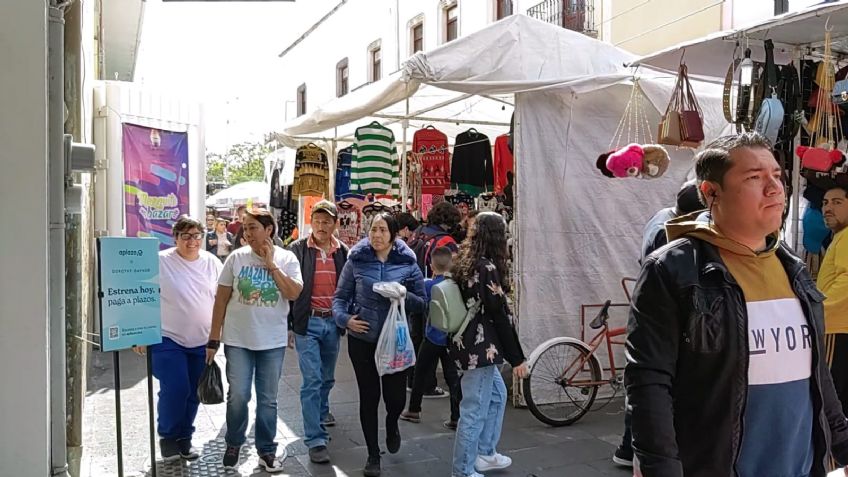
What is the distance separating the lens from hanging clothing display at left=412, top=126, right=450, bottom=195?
9188mm

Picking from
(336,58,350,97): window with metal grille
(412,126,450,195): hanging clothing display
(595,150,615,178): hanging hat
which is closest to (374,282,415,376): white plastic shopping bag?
(595,150,615,178): hanging hat

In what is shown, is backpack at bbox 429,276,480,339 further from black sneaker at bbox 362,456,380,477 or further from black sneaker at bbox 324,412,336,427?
black sneaker at bbox 324,412,336,427

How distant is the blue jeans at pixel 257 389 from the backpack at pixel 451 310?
1.21 m

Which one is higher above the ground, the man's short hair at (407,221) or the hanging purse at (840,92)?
the hanging purse at (840,92)

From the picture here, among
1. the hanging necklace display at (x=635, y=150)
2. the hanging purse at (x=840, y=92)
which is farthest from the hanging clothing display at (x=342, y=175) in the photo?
the hanging purse at (x=840, y=92)

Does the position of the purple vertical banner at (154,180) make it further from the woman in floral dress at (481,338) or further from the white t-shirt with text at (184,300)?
the woman in floral dress at (481,338)

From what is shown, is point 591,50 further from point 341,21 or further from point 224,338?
point 341,21

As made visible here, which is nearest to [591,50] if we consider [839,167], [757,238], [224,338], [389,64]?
[839,167]

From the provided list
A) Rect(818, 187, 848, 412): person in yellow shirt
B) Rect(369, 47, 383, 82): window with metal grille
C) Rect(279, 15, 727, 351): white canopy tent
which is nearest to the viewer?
Rect(818, 187, 848, 412): person in yellow shirt

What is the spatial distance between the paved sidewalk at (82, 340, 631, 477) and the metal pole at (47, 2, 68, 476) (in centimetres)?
200

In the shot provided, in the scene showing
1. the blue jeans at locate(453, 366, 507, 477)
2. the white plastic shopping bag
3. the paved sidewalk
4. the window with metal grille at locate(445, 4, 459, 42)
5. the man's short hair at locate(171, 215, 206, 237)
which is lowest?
the paved sidewalk

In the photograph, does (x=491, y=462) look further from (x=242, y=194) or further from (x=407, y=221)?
(x=242, y=194)

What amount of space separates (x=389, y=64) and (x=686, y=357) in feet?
65.7

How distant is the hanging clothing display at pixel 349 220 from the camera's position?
10781mm
